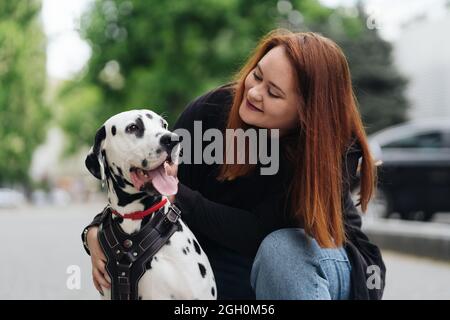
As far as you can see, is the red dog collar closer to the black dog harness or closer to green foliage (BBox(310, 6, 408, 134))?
the black dog harness

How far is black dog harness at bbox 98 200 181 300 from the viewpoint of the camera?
2.35m

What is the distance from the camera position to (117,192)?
2.44 m

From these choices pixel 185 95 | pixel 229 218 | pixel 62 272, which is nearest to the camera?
pixel 229 218

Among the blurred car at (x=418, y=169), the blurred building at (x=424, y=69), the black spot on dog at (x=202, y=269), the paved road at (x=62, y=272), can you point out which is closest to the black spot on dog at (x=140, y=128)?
the black spot on dog at (x=202, y=269)

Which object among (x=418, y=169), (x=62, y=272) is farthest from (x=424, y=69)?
(x=62, y=272)

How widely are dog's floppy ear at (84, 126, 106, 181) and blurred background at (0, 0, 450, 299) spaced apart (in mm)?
1318

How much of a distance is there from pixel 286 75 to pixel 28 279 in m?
3.97

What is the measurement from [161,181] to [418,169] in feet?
26.5

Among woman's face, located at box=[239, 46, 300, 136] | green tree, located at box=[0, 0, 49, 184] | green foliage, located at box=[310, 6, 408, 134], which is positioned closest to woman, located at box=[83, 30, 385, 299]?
woman's face, located at box=[239, 46, 300, 136]

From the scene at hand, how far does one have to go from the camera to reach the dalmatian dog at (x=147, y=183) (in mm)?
2312

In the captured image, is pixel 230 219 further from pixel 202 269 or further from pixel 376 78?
pixel 376 78

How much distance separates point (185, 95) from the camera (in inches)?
774

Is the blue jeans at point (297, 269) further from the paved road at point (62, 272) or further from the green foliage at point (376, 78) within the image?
the green foliage at point (376, 78)

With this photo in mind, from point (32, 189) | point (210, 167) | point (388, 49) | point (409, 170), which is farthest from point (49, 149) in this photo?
point (210, 167)
